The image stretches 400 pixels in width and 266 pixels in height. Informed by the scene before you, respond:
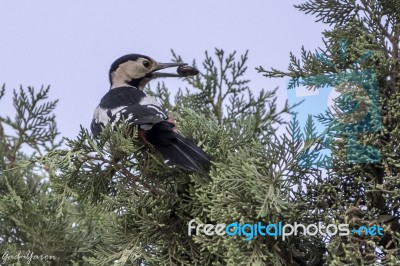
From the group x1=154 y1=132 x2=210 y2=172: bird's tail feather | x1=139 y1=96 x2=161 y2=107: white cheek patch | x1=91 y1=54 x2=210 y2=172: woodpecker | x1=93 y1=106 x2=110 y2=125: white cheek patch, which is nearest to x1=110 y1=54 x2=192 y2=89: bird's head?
x1=91 y1=54 x2=210 y2=172: woodpecker

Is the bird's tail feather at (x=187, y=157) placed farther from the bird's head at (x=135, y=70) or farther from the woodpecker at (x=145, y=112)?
the bird's head at (x=135, y=70)

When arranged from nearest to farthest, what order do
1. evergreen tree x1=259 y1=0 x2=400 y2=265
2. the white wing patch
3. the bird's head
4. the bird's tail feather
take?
1. evergreen tree x1=259 y1=0 x2=400 y2=265
2. the bird's tail feather
3. the white wing patch
4. the bird's head

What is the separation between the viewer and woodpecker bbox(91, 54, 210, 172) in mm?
2340

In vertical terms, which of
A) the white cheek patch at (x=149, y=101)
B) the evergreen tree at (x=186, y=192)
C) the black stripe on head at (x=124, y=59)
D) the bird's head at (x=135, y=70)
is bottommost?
the evergreen tree at (x=186, y=192)

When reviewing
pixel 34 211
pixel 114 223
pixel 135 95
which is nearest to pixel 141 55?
pixel 135 95

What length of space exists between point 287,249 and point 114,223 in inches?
24.7

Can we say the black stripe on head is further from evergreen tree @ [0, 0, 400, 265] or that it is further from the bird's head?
evergreen tree @ [0, 0, 400, 265]

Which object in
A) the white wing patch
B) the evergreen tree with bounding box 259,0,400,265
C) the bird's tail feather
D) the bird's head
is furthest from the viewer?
the bird's head

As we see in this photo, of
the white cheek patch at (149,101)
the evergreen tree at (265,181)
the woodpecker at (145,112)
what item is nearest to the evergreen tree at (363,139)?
the evergreen tree at (265,181)

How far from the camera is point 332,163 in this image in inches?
83.6

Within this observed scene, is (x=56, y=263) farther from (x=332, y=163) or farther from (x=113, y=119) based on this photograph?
(x=332, y=163)

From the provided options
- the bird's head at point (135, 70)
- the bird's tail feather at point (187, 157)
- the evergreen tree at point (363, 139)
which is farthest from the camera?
the bird's head at point (135, 70)

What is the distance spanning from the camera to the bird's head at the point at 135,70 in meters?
3.55

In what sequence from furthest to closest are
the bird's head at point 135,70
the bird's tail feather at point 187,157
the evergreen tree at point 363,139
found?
the bird's head at point 135,70 < the bird's tail feather at point 187,157 < the evergreen tree at point 363,139
